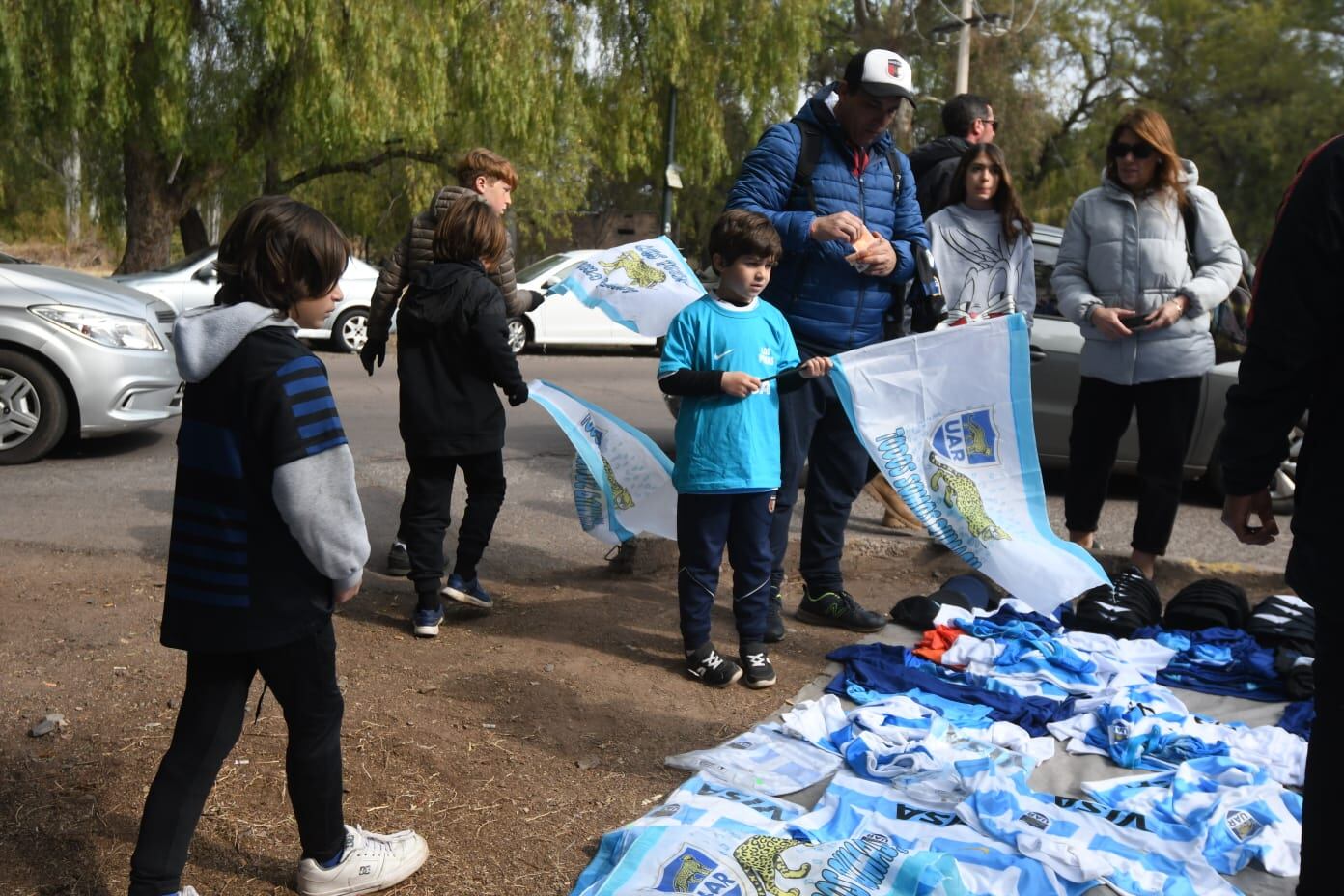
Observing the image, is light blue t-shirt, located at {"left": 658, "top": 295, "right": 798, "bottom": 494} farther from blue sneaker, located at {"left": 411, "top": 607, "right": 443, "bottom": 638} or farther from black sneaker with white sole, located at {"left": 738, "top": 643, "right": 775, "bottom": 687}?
blue sneaker, located at {"left": 411, "top": 607, "right": 443, "bottom": 638}

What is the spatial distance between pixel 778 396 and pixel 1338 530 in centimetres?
253

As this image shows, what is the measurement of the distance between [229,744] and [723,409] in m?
2.21

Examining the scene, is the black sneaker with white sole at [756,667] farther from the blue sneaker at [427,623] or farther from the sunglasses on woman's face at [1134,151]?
the sunglasses on woman's face at [1134,151]

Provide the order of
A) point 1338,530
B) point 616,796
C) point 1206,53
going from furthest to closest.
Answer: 1. point 1206,53
2. point 616,796
3. point 1338,530

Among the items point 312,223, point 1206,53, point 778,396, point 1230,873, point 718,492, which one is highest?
point 1206,53

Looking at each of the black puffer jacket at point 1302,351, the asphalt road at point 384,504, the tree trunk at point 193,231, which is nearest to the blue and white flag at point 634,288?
the asphalt road at point 384,504

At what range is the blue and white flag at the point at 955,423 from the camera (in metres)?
4.54

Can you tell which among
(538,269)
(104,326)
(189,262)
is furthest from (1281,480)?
(189,262)

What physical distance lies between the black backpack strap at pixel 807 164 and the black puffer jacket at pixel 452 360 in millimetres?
1290

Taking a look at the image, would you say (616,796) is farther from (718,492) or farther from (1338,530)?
(1338,530)

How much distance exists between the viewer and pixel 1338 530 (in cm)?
250

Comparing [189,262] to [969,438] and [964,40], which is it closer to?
[969,438]

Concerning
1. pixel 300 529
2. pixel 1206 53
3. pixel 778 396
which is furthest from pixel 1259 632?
pixel 1206 53

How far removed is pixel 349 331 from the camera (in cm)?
1688
